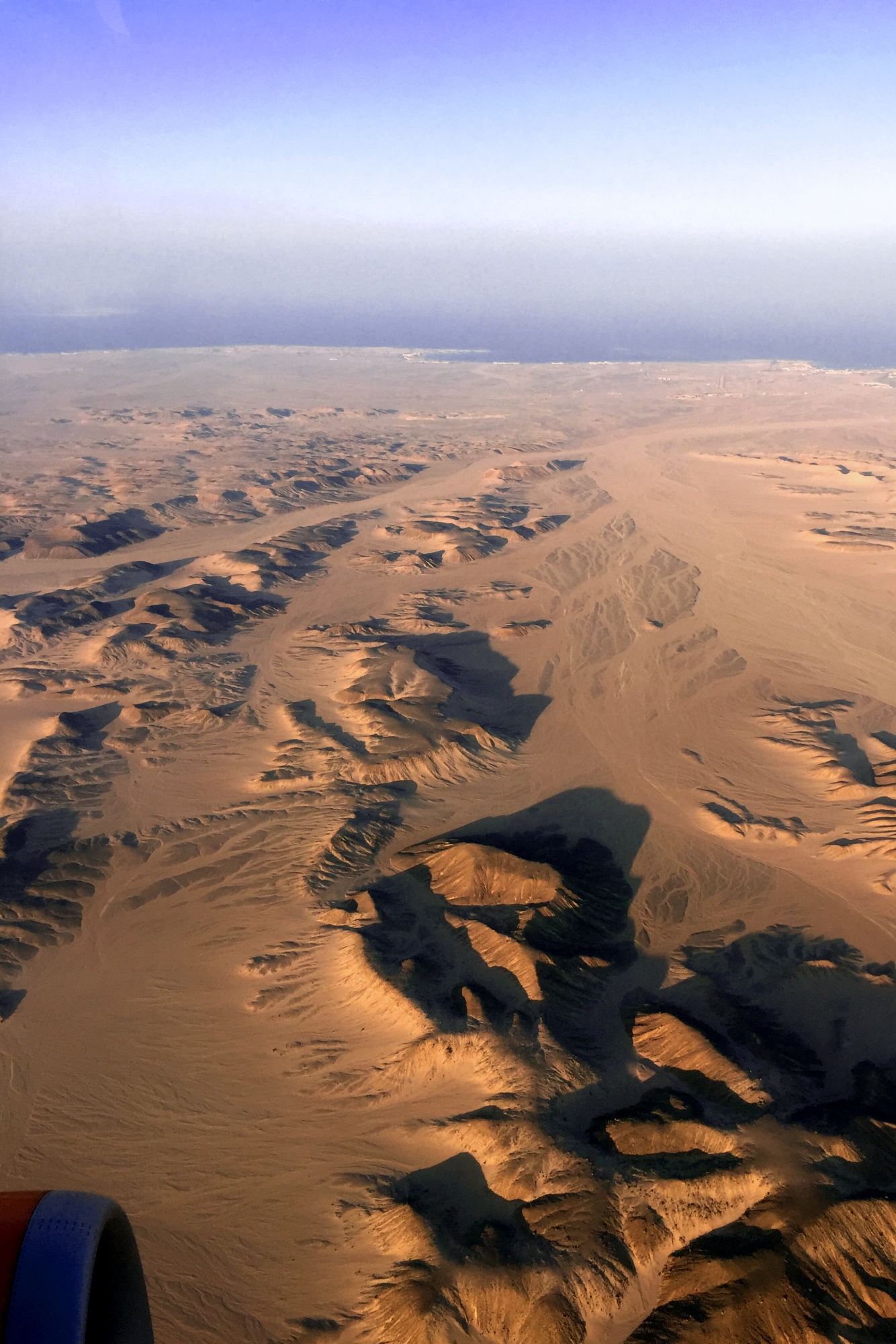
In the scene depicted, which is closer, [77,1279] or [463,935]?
[77,1279]

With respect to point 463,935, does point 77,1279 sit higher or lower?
higher

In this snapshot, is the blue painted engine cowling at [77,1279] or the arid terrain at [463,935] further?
the arid terrain at [463,935]

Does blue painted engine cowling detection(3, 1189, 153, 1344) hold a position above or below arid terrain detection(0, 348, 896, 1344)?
above

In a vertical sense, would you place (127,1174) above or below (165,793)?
below

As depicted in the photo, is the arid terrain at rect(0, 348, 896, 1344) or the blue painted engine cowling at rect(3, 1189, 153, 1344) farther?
the arid terrain at rect(0, 348, 896, 1344)

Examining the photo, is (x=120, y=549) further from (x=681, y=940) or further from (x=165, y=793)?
(x=681, y=940)

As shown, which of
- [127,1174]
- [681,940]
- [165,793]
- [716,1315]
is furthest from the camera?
[165,793]

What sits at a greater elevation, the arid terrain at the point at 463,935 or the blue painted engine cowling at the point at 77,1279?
the blue painted engine cowling at the point at 77,1279

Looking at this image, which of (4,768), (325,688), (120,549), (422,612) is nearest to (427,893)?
(325,688)
